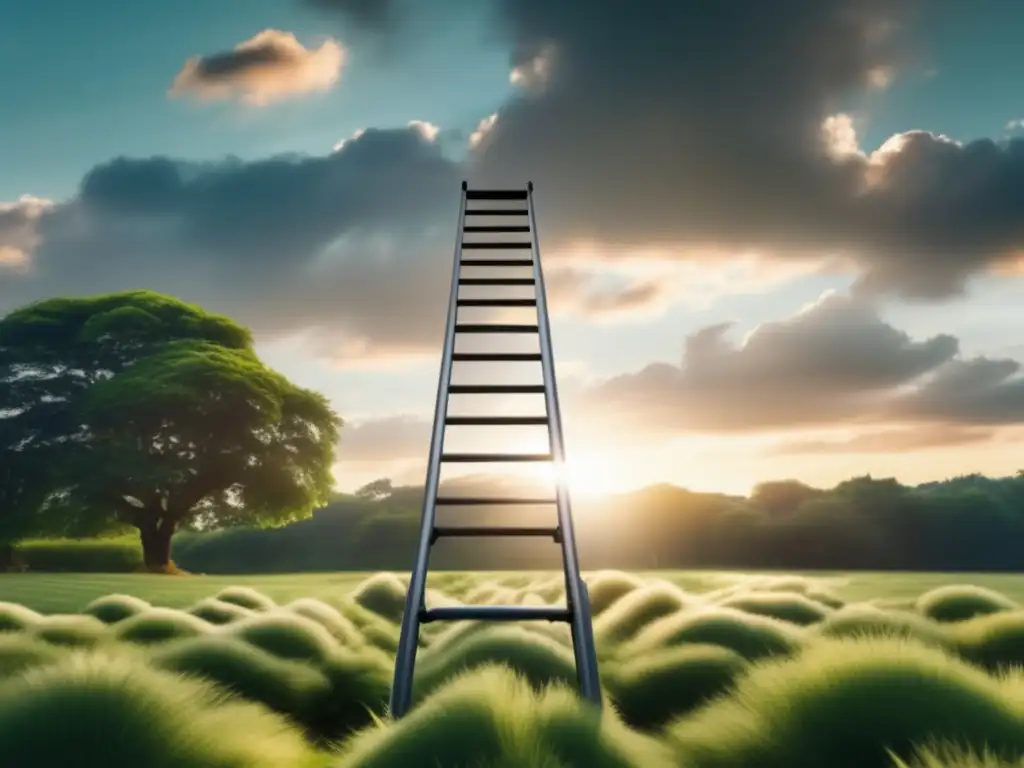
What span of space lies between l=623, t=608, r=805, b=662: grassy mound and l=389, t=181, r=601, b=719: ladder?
978 mm

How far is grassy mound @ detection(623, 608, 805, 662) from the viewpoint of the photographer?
605 cm

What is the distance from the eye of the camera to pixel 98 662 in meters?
4.16

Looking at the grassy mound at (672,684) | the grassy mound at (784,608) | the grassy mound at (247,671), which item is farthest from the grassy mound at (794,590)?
the grassy mound at (247,671)

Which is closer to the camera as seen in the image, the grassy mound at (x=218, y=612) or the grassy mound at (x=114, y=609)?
the grassy mound at (x=114, y=609)

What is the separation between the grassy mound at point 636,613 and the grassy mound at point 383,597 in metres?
3.85

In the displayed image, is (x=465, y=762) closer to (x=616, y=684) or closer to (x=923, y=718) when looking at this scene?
(x=923, y=718)

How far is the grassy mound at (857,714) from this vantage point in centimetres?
342

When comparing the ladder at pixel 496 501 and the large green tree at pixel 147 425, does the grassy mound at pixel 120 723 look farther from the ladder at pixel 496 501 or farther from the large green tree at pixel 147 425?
the large green tree at pixel 147 425

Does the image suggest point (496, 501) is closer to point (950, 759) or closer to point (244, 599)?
point (950, 759)

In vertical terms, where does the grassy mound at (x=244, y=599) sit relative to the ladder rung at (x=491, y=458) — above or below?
below

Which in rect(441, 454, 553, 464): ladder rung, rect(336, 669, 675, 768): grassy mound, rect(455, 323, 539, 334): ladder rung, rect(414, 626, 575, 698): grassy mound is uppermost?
rect(455, 323, 539, 334): ladder rung

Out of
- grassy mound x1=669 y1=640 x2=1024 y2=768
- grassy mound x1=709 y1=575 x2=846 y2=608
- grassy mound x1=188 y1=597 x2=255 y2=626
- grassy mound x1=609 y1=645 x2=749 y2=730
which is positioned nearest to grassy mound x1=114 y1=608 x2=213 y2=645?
grassy mound x1=188 y1=597 x2=255 y2=626

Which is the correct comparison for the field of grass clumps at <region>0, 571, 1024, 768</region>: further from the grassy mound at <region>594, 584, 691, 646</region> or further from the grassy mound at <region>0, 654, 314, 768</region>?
the grassy mound at <region>594, 584, 691, 646</region>

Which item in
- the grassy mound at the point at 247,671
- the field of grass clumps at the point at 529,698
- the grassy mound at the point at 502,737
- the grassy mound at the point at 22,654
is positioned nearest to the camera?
the grassy mound at the point at 502,737
